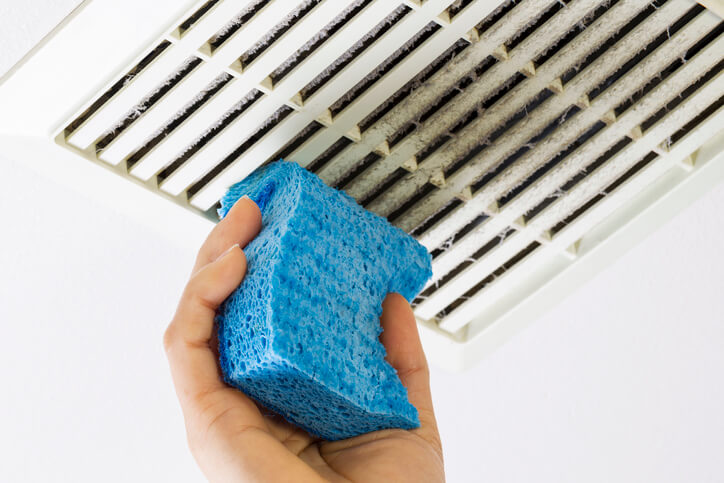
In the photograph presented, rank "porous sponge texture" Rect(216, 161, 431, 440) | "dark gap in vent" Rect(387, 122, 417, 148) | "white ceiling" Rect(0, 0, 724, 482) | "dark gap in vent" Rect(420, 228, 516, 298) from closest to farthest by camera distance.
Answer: "porous sponge texture" Rect(216, 161, 431, 440)
"dark gap in vent" Rect(387, 122, 417, 148)
"dark gap in vent" Rect(420, 228, 516, 298)
"white ceiling" Rect(0, 0, 724, 482)

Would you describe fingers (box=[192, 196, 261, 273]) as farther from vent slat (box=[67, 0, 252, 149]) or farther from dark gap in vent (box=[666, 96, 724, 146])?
dark gap in vent (box=[666, 96, 724, 146])

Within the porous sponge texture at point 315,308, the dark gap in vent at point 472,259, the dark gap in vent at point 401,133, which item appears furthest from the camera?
the dark gap in vent at point 472,259

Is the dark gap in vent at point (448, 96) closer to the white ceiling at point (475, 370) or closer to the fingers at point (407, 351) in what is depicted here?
the fingers at point (407, 351)

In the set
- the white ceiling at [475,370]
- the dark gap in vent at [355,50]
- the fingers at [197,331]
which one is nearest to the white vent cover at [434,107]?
the dark gap in vent at [355,50]

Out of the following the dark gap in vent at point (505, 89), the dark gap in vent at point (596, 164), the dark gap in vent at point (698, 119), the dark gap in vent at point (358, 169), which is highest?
the dark gap in vent at point (698, 119)

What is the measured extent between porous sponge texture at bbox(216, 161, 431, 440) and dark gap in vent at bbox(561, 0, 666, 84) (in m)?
0.17

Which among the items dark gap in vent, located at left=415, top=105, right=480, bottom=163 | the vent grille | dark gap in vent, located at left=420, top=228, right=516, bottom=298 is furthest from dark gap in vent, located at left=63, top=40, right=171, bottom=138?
dark gap in vent, located at left=420, top=228, right=516, bottom=298

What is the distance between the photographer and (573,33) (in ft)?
2.10

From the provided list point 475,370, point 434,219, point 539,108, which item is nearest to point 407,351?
point 434,219

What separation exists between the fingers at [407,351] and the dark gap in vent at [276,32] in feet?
0.69

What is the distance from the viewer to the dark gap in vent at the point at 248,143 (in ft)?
2.10

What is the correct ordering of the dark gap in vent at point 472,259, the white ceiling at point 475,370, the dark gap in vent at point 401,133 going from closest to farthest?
the dark gap in vent at point 401,133 < the dark gap in vent at point 472,259 < the white ceiling at point 475,370

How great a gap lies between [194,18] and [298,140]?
0.41 ft

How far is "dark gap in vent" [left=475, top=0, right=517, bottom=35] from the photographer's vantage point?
0.61 metres
